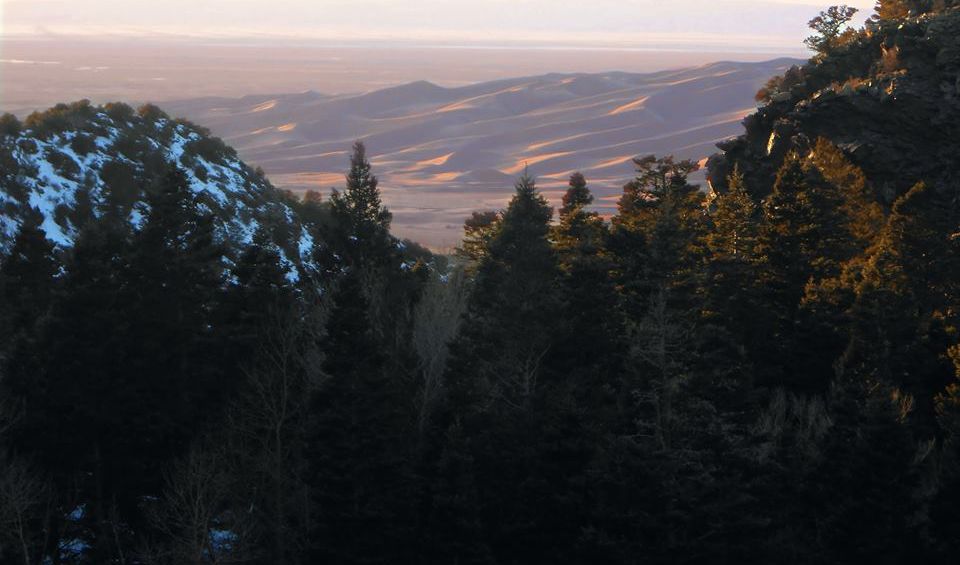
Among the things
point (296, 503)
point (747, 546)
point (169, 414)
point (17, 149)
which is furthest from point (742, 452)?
point (17, 149)

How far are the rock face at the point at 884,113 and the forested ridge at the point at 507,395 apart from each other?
3.77 m

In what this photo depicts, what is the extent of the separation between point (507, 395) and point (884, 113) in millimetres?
17334

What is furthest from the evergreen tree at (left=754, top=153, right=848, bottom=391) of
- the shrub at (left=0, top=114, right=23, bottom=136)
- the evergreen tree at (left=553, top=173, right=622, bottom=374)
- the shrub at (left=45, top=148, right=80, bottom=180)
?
the shrub at (left=0, top=114, right=23, bottom=136)

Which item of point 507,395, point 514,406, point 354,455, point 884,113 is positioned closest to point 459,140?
point 884,113

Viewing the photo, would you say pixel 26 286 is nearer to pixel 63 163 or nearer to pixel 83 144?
pixel 63 163

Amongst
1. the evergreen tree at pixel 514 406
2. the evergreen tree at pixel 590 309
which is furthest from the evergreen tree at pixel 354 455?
the evergreen tree at pixel 590 309

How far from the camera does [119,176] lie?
4378 cm

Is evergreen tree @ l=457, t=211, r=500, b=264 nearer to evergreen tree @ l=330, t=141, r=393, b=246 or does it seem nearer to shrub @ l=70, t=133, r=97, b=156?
evergreen tree @ l=330, t=141, r=393, b=246

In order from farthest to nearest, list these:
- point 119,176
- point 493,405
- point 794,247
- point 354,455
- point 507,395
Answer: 1. point 119,176
2. point 794,247
3. point 507,395
4. point 493,405
5. point 354,455

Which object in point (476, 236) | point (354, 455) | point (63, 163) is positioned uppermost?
point (63, 163)

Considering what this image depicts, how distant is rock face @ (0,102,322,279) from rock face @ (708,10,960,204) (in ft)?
51.2

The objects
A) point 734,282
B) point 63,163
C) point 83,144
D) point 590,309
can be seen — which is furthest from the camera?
point 83,144

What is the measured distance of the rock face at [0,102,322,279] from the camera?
1522 inches

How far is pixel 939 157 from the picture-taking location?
31062mm
